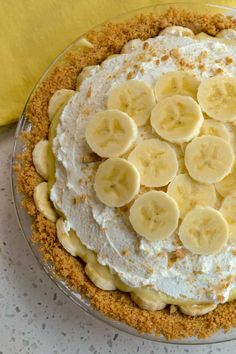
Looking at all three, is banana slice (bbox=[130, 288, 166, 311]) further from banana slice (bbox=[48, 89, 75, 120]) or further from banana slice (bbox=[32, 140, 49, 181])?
banana slice (bbox=[48, 89, 75, 120])

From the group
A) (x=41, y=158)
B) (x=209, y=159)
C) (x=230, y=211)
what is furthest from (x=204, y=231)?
(x=41, y=158)

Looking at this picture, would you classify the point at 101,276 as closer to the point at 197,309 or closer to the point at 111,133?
the point at 197,309

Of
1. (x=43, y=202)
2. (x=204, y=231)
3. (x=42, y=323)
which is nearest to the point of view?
(x=204, y=231)

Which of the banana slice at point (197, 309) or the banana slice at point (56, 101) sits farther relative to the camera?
the banana slice at point (56, 101)

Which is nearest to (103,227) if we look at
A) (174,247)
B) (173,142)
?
(174,247)

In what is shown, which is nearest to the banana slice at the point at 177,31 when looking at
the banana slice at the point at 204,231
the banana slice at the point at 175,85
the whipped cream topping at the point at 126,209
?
the whipped cream topping at the point at 126,209

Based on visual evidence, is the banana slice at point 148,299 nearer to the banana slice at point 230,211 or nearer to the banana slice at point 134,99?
the banana slice at point 230,211
